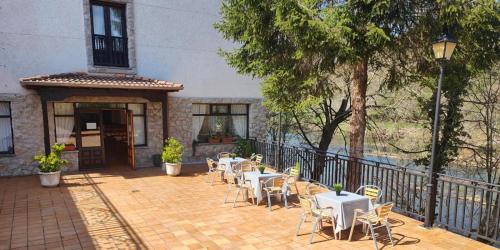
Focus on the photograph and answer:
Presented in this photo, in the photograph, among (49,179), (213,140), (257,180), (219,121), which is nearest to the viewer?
(257,180)

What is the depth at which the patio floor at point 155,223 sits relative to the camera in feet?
16.6

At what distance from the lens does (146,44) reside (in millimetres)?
11070

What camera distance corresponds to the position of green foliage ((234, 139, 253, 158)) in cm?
1198

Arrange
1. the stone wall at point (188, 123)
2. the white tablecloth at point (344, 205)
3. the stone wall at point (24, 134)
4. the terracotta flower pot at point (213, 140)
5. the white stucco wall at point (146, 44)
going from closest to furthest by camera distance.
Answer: the white tablecloth at point (344, 205) < the white stucco wall at point (146, 44) < the stone wall at point (24, 134) < the stone wall at point (188, 123) < the terracotta flower pot at point (213, 140)

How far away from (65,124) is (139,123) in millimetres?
2325

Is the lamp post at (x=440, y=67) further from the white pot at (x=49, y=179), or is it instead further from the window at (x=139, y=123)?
the window at (x=139, y=123)

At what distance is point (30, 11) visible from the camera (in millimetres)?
9258

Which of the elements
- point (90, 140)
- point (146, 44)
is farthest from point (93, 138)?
point (146, 44)

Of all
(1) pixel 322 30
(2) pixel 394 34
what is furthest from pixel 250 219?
(2) pixel 394 34

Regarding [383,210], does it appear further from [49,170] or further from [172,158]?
[49,170]

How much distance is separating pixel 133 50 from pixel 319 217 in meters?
8.72

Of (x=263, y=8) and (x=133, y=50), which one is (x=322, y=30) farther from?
(x=133, y=50)

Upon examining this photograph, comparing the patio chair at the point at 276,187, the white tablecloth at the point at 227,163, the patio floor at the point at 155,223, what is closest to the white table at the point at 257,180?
the patio chair at the point at 276,187

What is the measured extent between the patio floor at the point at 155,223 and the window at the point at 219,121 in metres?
4.10
